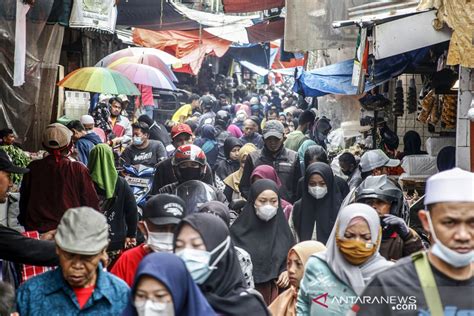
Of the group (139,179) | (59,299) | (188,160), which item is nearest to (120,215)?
(188,160)

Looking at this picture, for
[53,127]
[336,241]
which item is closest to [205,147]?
[53,127]

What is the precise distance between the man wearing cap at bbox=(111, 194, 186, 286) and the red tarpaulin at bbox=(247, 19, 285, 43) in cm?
1497

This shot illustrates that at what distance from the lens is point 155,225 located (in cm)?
593

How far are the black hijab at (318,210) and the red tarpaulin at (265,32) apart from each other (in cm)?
1218

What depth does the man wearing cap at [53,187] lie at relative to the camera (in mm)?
8664

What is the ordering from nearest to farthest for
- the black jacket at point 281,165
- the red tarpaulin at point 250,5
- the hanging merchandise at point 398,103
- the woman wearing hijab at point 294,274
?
the woman wearing hijab at point 294,274 → the black jacket at point 281,165 → the hanging merchandise at point 398,103 → the red tarpaulin at point 250,5

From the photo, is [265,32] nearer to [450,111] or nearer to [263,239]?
[450,111]

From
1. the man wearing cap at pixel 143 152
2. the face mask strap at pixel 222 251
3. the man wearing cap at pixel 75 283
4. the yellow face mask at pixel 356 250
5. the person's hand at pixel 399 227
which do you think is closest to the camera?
the man wearing cap at pixel 75 283

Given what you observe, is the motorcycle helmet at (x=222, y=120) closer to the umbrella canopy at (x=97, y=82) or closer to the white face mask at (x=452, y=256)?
the umbrella canopy at (x=97, y=82)

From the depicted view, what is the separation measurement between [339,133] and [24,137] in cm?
644

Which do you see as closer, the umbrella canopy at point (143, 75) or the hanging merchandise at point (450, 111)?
the hanging merchandise at point (450, 111)

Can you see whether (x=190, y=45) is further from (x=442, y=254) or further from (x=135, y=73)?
(x=442, y=254)

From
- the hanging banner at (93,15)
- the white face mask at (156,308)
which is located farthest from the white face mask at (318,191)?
the white face mask at (156,308)

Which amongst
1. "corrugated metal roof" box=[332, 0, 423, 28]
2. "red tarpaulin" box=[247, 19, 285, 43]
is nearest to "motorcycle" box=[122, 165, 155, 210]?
"corrugated metal roof" box=[332, 0, 423, 28]
